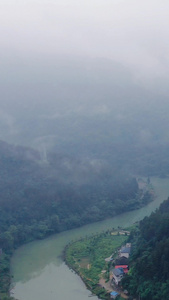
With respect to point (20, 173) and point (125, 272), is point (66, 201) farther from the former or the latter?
point (125, 272)

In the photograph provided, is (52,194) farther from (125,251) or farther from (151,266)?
(151,266)

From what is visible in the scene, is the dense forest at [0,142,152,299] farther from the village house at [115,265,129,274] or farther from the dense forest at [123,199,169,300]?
the dense forest at [123,199,169,300]

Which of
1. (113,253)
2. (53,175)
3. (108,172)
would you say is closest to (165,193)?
(108,172)

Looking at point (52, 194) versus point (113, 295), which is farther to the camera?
point (52, 194)

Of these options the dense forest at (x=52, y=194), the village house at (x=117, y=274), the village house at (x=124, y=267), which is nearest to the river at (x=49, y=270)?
the dense forest at (x=52, y=194)

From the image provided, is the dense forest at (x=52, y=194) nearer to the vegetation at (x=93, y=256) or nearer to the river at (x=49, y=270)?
the river at (x=49, y=270)

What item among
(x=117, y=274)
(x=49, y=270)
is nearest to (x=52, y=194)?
(x=49, y=270)

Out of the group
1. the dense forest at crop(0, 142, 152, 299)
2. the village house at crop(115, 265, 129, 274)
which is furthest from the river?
the village house at crop(115, 265, 129, 274)
